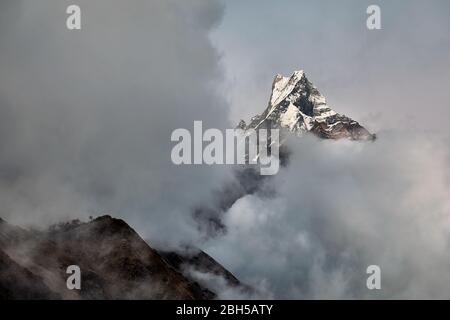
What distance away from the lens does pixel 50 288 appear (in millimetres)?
151250
